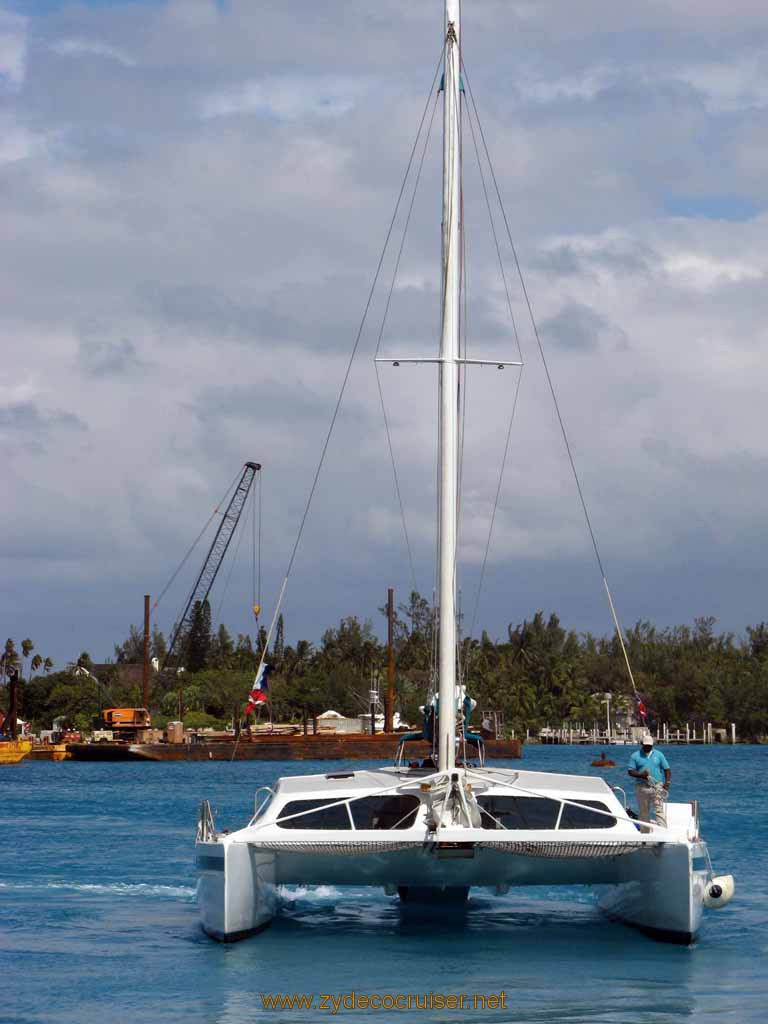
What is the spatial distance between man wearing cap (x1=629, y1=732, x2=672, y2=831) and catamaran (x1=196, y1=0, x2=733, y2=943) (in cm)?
21

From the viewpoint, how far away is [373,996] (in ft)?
47.2

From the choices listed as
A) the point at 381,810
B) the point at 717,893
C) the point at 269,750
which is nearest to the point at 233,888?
the point at 381,810

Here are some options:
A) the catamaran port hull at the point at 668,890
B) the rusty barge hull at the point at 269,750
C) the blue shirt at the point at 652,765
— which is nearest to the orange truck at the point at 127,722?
the rusty barge hull at the point at 269,750

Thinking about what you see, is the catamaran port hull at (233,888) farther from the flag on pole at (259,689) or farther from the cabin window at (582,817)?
the cabin window at (582,817)

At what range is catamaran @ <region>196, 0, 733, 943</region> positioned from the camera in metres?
15.5

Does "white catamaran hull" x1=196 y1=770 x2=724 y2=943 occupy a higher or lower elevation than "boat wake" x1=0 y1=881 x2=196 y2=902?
higher

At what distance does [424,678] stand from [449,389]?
109563 millimetres

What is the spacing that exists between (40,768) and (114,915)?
6424 cm

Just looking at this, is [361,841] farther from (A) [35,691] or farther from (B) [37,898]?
(A) [35,691]

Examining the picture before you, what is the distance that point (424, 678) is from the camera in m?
125

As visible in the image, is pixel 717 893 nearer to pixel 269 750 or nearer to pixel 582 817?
pixel 582 817

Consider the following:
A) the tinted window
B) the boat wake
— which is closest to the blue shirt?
the tinted window

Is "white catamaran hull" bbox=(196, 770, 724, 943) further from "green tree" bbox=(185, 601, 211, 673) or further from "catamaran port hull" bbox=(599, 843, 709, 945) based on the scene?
"green tree" bbox=(185, 601, 211, 673)

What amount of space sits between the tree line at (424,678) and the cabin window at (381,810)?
271ft
